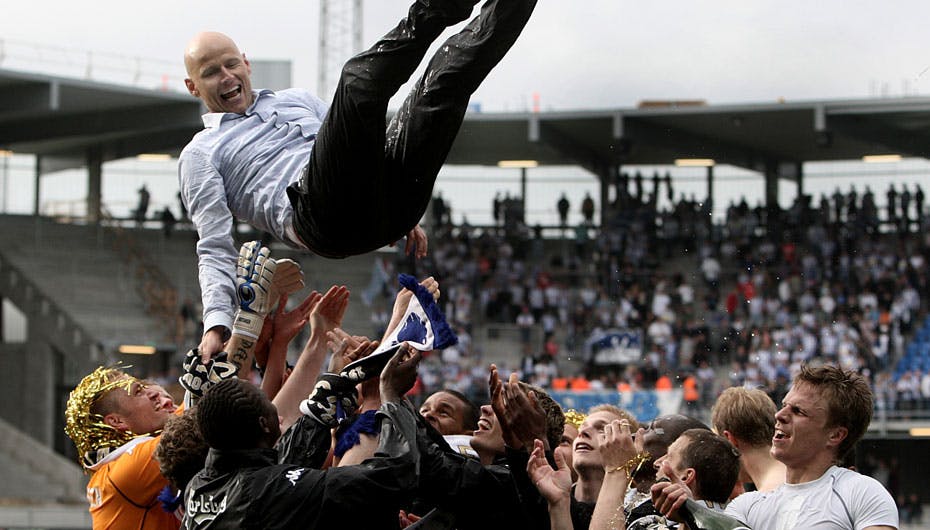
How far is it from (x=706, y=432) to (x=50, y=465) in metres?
20.1

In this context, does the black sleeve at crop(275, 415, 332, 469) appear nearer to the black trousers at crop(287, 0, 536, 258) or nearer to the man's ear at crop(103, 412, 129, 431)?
the black trousers at crop(287, 0, 536, 258)

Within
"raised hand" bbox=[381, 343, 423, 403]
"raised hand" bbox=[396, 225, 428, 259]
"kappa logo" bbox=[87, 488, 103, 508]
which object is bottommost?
"kappa logo" bbox=[87, 488, 103, 508]

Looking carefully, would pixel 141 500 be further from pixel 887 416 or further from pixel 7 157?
pixel 7 157

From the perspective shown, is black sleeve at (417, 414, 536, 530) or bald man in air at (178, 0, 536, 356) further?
bald man in air at (178, 0, 536, 356)

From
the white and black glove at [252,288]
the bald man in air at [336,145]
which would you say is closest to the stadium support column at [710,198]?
the bald man in air at [336,145]

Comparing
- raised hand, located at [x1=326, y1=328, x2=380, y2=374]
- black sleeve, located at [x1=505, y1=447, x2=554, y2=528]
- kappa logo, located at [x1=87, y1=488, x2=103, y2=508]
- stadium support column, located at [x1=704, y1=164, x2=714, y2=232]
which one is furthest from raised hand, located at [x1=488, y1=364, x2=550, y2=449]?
stadium support column, located at [x1=704, y1=164, x2=714, y2=232]

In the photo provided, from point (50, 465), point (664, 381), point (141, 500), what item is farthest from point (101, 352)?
point (141, 500)

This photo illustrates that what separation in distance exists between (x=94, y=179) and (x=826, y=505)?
25.3 meters

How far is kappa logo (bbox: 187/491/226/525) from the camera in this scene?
3.94m

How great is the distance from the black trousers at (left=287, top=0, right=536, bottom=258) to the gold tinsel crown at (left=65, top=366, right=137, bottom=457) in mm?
1082

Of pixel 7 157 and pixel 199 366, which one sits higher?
pixel 7 157

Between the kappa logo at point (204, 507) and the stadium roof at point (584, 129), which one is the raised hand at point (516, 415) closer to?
the kappa logo at point (204, 507)

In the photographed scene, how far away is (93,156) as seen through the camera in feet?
91.1

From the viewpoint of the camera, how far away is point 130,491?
16.0ft
